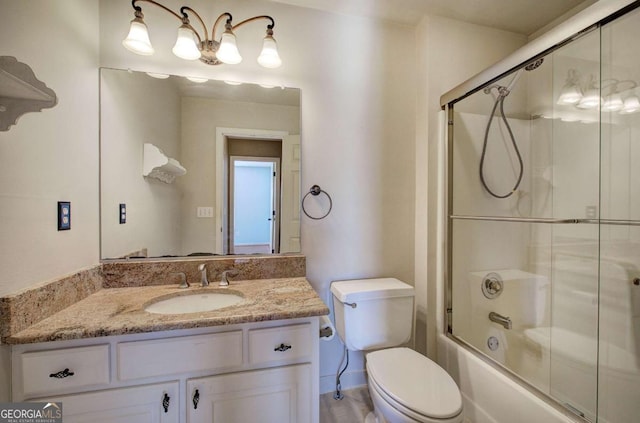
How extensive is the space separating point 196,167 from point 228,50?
2.07 ft

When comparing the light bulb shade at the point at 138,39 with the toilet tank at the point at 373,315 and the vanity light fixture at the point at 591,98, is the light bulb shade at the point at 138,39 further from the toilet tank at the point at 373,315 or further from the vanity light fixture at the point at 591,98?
the vanity light fixture at the point at 591,98

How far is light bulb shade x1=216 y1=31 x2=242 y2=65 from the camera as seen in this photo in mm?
1332

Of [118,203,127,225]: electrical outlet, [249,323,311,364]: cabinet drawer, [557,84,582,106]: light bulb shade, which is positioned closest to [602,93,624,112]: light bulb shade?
[557,84,582,106]: light bulb shade

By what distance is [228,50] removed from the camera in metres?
1.34

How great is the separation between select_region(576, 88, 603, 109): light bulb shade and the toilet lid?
1.68 meters

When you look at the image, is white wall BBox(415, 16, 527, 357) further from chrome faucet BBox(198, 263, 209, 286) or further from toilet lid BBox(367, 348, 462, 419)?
chrome faucet BBox(198, 263, 209, 286)

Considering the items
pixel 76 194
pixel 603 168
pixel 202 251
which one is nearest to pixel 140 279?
pixel 202 251

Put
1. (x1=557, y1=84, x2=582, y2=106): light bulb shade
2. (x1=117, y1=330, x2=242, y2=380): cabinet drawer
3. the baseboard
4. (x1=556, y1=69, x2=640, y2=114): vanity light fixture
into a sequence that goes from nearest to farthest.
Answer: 1. (x1=117, y1=330, x2=242, y2=380): cabinet drawer
2. (x1=556, y1=69, x2=640, y2=114): vanity light fixture
3. (x1=557, y1=84, x2=582, y2=106): light bulb shade
4. the baseboard

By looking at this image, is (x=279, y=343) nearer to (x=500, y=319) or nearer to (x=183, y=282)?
(x=183, y=282)

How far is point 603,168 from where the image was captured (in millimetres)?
1412

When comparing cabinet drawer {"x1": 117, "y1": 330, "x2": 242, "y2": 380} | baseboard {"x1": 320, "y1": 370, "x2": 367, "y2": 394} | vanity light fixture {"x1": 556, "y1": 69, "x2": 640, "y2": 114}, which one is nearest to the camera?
cabinet drawer {"x1": 117, "y1": 330, "x2": 242, "y2": 380}

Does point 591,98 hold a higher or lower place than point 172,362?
higher

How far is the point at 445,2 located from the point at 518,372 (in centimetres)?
208

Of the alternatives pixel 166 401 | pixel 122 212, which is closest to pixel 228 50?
pixel 122 212
